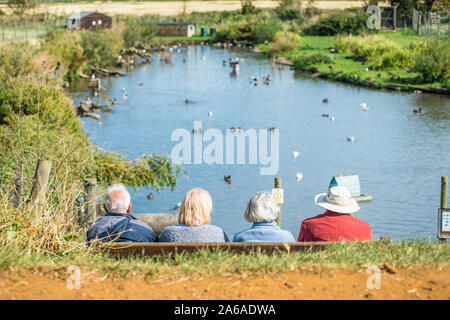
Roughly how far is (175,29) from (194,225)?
225ft

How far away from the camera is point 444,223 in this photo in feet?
26.1

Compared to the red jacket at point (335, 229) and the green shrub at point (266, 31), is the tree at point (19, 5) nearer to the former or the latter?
the green shrub at point (266, 31)

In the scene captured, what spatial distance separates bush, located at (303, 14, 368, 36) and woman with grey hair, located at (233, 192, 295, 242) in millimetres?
52312

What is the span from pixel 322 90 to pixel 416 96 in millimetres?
4921

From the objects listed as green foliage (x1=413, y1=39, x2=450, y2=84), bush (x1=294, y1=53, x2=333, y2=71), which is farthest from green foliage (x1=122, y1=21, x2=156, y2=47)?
green foliage (x1=413, y1=39, x2=450, y2=84)

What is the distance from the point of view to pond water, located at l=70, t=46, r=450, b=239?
52.3 feet

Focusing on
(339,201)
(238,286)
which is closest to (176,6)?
(339,201)

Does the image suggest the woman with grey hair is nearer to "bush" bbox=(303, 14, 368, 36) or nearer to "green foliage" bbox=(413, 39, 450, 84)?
"green foliage" bbox=(413, 39, 450, 84)

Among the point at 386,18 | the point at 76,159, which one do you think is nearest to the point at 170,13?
the point at 386,18

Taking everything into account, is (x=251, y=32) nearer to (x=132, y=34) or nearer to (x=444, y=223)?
(x=132, y=34)

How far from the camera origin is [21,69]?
30.1 meters

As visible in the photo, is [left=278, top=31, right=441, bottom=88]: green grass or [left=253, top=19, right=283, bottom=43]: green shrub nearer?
[left=278, top=31, right=441, bottom=88]: green grass

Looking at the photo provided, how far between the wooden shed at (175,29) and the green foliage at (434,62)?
1568 inches
